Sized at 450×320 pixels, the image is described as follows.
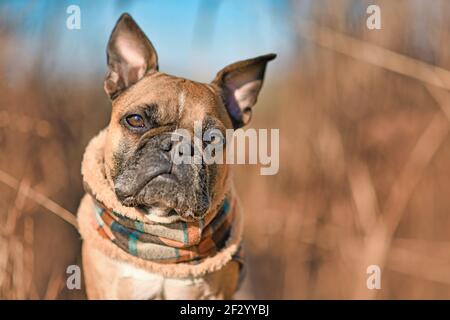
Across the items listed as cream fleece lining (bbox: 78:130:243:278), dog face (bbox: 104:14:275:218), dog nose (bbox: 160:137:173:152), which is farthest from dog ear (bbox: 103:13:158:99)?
dog nose (bbox: 160:137:173:152)

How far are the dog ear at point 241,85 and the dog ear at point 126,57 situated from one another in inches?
11.0

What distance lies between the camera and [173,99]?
6.52ft

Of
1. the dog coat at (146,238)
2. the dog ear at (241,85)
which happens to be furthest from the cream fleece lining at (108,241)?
the dog ear at (241,85)

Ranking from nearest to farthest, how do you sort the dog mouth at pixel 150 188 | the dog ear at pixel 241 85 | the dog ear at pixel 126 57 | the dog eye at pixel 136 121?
the dog mouth at pixel 150 188 < the dog eye at pixel 136 121 < the dog ear at pixel 126 57 < the dog ear at pixel 241 85

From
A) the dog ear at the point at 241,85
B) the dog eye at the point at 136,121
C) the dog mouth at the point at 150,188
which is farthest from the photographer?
the dog ear at the point at 241,85

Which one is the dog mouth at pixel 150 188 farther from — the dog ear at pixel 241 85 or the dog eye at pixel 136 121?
the dog ear at pixel 241 85

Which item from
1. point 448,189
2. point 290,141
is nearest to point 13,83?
point 290,141

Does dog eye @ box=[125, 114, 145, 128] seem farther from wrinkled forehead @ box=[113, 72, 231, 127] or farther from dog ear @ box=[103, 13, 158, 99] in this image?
dog ear @ box=[103, 13, 158, 99]

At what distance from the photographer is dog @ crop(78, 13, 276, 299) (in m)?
1.85

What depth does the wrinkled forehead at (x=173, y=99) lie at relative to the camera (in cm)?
196

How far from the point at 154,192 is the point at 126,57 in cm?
58

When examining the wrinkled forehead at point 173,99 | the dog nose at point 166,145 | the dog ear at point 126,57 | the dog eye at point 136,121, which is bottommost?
the dog nose at point 166,145

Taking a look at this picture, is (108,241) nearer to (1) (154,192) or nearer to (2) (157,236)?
(2) (157,236)

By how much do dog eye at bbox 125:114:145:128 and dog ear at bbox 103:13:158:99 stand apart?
0.70 feet
